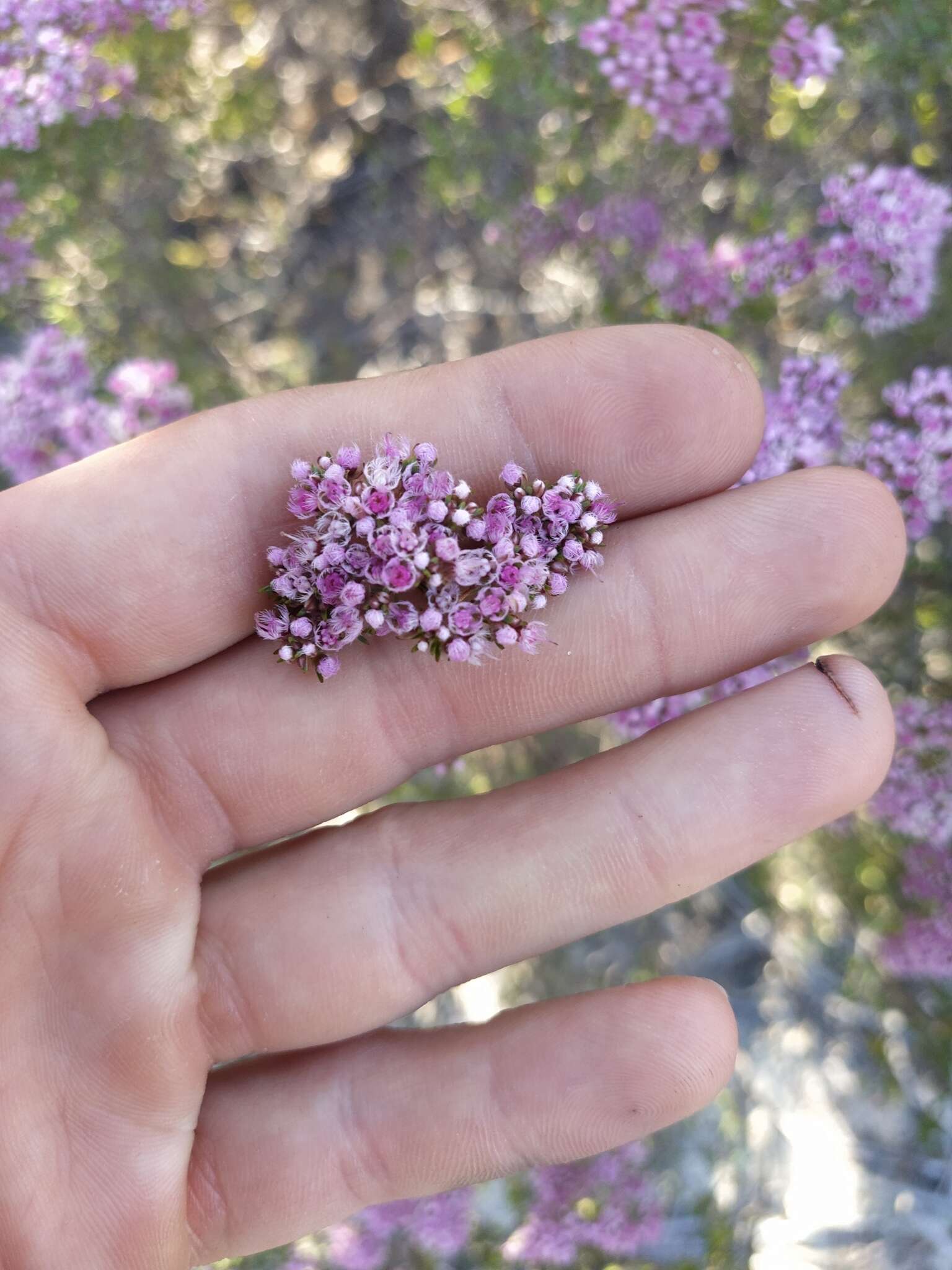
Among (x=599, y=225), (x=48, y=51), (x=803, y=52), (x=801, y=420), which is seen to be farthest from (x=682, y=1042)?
(x=48, y=51)

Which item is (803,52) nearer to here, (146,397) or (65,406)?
(146,397)

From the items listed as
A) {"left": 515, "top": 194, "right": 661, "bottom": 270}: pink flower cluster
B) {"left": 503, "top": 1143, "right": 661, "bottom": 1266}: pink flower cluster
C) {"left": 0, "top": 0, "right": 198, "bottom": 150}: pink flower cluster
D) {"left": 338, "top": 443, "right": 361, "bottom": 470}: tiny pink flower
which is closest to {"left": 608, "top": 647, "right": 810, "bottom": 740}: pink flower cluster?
{"left": 338, "top": 443, "right": 361, "bottom": 470}: tiny pink flower

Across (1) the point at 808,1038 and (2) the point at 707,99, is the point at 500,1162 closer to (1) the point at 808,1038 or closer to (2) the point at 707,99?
(1) the point at 808,1038

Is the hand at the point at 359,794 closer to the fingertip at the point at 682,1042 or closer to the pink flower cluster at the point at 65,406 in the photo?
the fingertip at the point at 682,1042

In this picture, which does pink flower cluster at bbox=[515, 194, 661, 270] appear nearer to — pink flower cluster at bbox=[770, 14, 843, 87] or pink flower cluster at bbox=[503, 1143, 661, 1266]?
pink flower cluster at bbox=[770, 14, 843, 87]

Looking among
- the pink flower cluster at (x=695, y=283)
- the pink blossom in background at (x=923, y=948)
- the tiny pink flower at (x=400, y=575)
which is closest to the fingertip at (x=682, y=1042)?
the tiny pink flower at (x=400, y=575)

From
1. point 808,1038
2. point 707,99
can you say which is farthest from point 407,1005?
point 707,99
